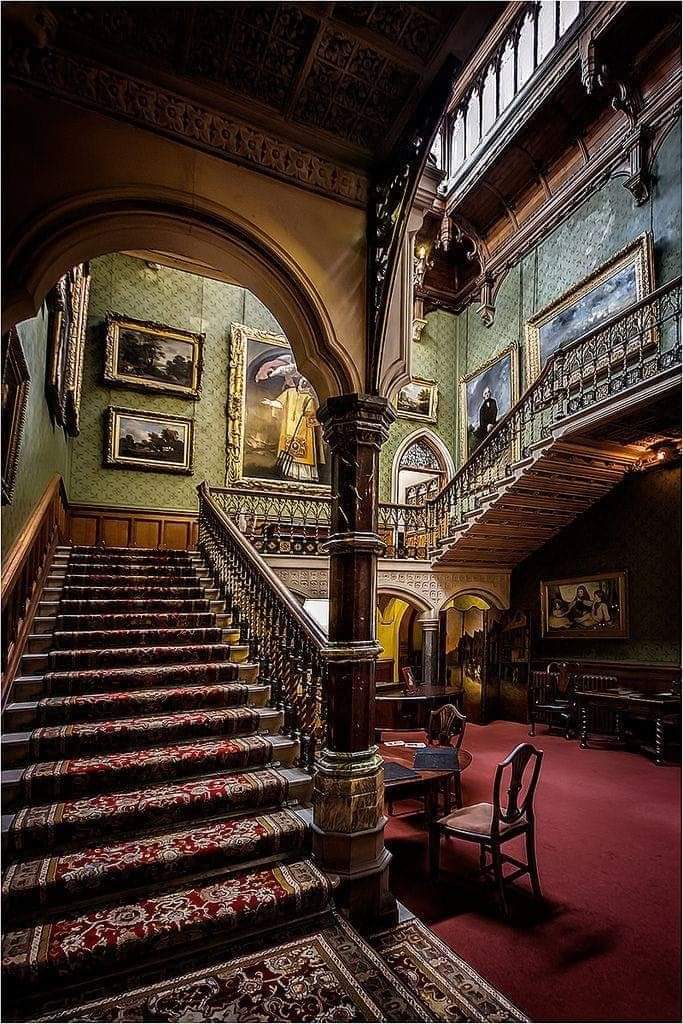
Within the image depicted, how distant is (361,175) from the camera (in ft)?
10.1

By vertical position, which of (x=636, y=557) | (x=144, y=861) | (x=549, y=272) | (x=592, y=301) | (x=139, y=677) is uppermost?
(x=549, y=272)

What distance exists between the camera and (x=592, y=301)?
29.2ft

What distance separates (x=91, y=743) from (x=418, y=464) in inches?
403

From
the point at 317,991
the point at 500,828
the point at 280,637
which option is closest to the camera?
the point at 317,991

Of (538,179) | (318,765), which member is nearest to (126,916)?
(318,765)

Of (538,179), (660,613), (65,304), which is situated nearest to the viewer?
(65,304)

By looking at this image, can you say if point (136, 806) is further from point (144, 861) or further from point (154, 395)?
point (154, 395)

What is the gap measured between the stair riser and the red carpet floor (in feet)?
5.78

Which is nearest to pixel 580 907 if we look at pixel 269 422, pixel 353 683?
pixel 353 683

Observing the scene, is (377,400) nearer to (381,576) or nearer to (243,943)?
(243,943)

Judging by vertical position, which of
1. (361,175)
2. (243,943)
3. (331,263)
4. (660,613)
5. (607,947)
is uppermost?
(361,175)

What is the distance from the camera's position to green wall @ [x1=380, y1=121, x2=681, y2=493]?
7.70 meters

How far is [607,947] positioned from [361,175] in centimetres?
471

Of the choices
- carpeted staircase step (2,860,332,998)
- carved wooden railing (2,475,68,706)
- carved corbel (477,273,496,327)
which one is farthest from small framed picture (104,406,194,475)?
carpeted staircase step (2,860,332,998)
